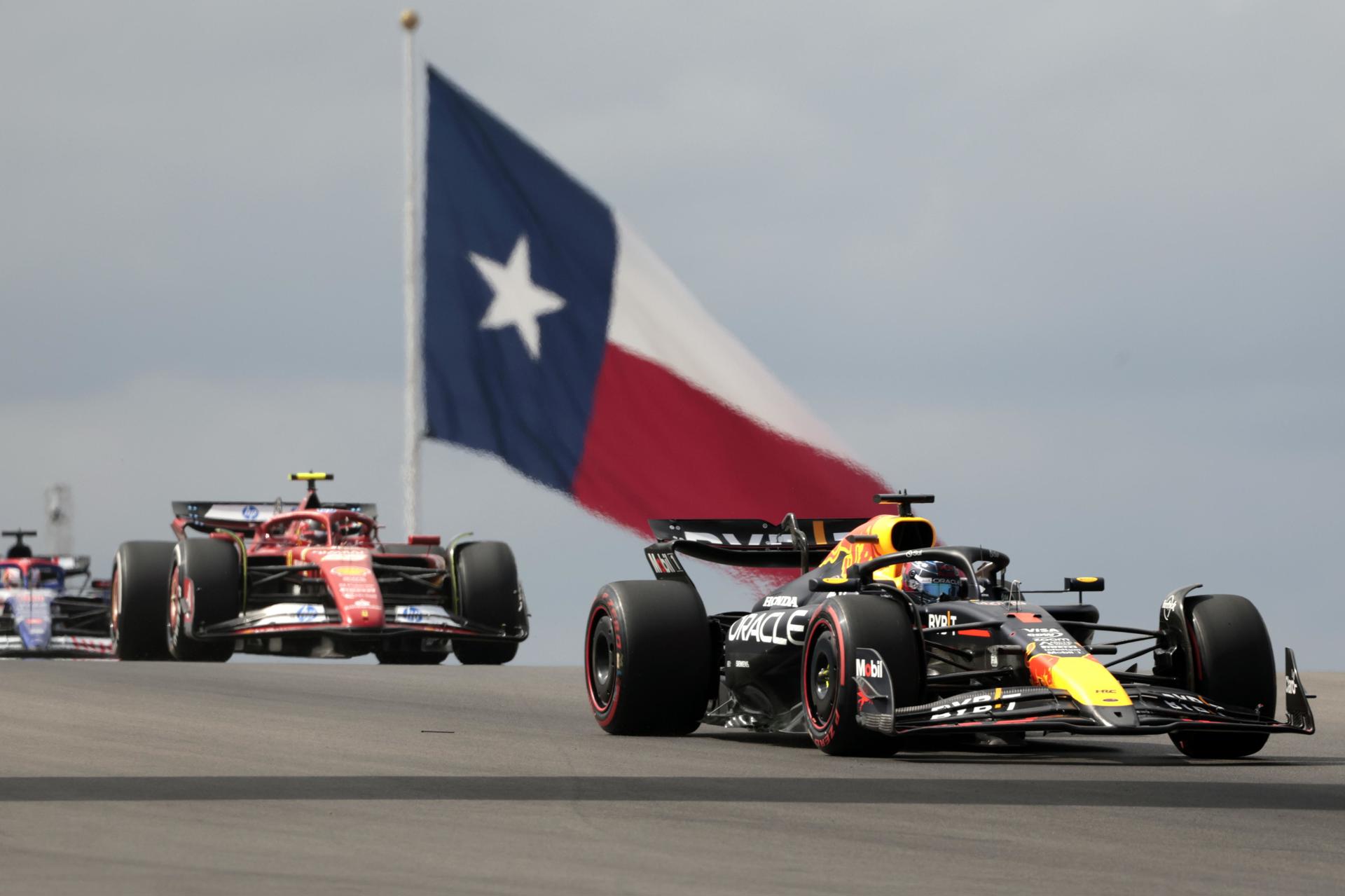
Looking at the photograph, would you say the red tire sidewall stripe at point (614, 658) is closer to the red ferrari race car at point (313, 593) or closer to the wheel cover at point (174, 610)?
the red ferrari race car at point (313, 593)

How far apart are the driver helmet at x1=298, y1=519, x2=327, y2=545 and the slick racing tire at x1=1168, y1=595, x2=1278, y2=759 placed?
17.4 meters

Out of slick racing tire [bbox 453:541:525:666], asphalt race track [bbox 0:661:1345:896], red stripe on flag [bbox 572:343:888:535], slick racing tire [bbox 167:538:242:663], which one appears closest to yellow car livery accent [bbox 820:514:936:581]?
asphalt race track [bbox 0:661:1345:896]

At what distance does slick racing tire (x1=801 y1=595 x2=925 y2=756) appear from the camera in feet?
38.3

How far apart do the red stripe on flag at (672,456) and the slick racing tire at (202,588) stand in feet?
16.3

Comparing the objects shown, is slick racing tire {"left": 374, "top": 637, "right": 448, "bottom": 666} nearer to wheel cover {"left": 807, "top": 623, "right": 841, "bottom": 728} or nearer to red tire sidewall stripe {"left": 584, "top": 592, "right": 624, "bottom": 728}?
red tire sidewall stripe {"left": 584, "top": 592, "right": 624, "bottom": 728}

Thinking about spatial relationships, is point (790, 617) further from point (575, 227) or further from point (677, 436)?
point (575, 227)

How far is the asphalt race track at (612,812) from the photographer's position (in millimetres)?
7473

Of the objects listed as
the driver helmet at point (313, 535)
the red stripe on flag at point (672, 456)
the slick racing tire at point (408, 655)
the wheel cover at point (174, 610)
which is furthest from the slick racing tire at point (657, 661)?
the driver helmet at point (313, 535)

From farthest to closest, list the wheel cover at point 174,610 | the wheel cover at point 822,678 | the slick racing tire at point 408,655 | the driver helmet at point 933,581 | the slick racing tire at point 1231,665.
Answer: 1. the slick racing tire at point 408,655
2. the wheel cover at point 174,610
3. the driver helmet at point 933,581
4. the slick racing tire at point 1231,665
5. the wheel cover at point 822,678

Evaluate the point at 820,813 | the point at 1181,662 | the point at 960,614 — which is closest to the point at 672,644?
the point at 960,614

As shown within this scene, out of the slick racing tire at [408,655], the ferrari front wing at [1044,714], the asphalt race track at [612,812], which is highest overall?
the ferrari front wing at [1044,714]

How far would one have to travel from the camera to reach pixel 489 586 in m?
27.3

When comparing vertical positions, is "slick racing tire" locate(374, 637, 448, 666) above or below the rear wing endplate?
below

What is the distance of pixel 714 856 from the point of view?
794 centimetres
